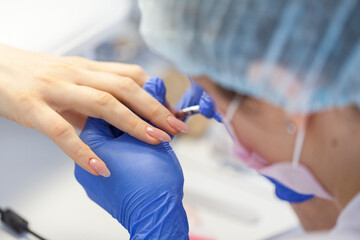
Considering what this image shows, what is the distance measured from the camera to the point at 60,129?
737 millimetres

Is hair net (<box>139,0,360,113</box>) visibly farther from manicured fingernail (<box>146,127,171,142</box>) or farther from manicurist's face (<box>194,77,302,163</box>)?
manicured fingernail (<box>146,127,171,142</box>)

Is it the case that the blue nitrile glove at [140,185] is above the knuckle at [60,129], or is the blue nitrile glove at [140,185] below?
below

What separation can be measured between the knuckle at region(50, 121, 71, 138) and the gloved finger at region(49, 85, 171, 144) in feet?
0.19

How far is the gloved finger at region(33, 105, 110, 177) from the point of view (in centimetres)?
71

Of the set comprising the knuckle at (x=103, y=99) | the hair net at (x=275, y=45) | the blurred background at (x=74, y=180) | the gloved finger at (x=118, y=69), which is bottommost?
the blurred background at (x=74, y=180)

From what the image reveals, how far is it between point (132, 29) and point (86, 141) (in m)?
0.78

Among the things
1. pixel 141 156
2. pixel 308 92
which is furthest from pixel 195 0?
pixel 141 156

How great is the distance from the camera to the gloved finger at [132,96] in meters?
0.78

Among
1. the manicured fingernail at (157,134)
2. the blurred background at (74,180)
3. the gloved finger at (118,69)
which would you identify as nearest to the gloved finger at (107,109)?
the manicured fingernail at (157,134)

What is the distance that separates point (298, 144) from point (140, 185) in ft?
0.95

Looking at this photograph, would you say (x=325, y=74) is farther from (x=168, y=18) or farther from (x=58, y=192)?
(x=58, y=192)

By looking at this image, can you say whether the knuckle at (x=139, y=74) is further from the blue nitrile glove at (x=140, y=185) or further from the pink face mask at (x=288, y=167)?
the pink face mask at (x=288, y=167)

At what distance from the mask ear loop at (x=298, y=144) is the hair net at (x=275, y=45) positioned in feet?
0.16

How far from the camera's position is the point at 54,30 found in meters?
1.03
